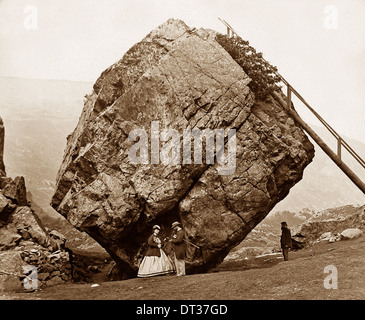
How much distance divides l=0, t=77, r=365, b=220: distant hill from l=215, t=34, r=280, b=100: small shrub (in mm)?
58543

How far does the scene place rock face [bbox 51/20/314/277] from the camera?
17922 millimetres

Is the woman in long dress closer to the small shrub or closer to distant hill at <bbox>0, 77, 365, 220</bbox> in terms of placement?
the small shrub

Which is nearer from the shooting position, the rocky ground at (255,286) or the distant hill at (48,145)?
the rocky ground at (255,286)

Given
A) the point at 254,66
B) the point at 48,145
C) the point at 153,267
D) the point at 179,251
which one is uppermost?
the point at 48,145

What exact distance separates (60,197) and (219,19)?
14332mm

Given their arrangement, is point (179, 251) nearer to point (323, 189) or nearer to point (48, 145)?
point (48, 145)

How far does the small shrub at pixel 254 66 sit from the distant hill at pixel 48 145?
5854 centimetres

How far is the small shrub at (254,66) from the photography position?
20297mm

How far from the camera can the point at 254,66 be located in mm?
20641

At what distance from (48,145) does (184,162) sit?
10076 cm

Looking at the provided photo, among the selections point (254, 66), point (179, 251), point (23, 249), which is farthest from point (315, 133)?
point (23, 249)

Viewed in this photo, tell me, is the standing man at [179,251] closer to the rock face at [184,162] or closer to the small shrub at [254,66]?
the rock face at [184,162]

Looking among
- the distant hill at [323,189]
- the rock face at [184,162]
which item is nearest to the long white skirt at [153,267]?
the rock face at [184,162]

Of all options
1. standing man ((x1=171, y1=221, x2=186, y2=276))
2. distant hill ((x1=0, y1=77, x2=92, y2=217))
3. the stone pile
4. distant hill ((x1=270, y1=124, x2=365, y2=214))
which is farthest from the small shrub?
distant hill ((x1=270, y1=124, x2=365, y2=214))
